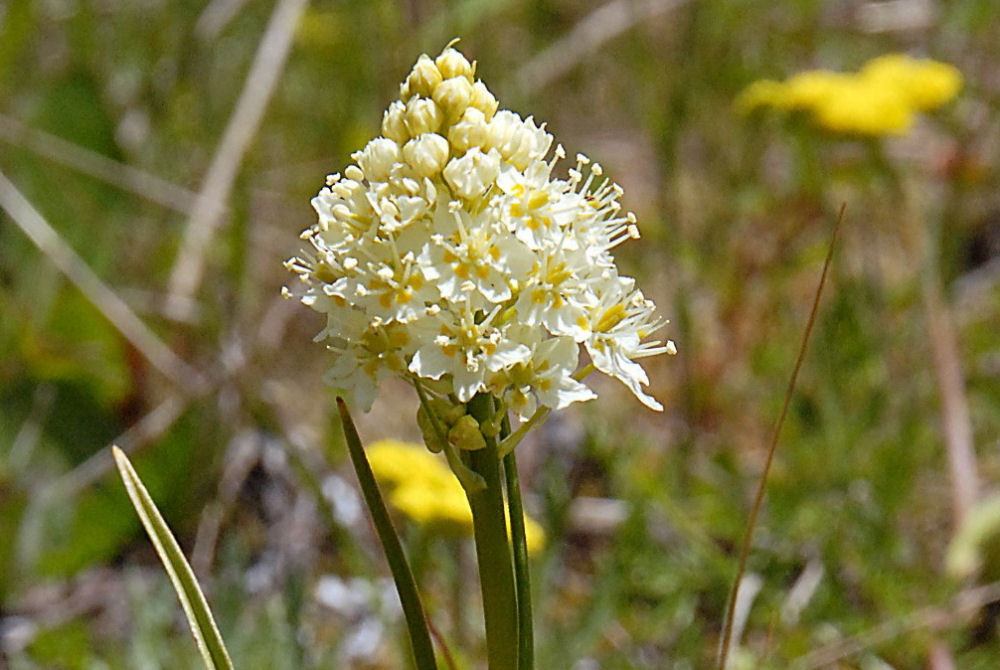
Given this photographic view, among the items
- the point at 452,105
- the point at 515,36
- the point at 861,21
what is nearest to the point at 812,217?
the point at 861,21

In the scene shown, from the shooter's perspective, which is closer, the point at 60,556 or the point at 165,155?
the point at 60,556

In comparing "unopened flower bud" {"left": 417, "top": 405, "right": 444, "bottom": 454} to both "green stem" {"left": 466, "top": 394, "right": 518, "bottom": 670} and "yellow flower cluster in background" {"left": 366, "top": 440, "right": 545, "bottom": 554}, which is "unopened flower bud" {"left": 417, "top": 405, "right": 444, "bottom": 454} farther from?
"yellow flower cluster in background" {"left": 366, "top": 440, "right": 545, "bottom": 554}

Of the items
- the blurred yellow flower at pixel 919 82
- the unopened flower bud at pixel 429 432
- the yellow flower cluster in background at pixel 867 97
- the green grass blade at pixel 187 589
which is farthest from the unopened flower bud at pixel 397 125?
the blurred yellow flower at pixel 919 82

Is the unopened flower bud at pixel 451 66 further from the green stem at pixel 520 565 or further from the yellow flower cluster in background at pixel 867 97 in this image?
the yellow flower cluster in background at pixel 867 97

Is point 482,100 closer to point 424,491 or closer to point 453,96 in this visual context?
point 453,96

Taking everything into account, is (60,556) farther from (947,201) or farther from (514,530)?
(947,201)

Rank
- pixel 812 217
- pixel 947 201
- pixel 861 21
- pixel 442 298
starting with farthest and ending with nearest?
pixel 861 21 → pixel 812 217 → pixel 947 201 → pixel 442 298

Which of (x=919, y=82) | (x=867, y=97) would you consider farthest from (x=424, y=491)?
(x=919, y=82)
